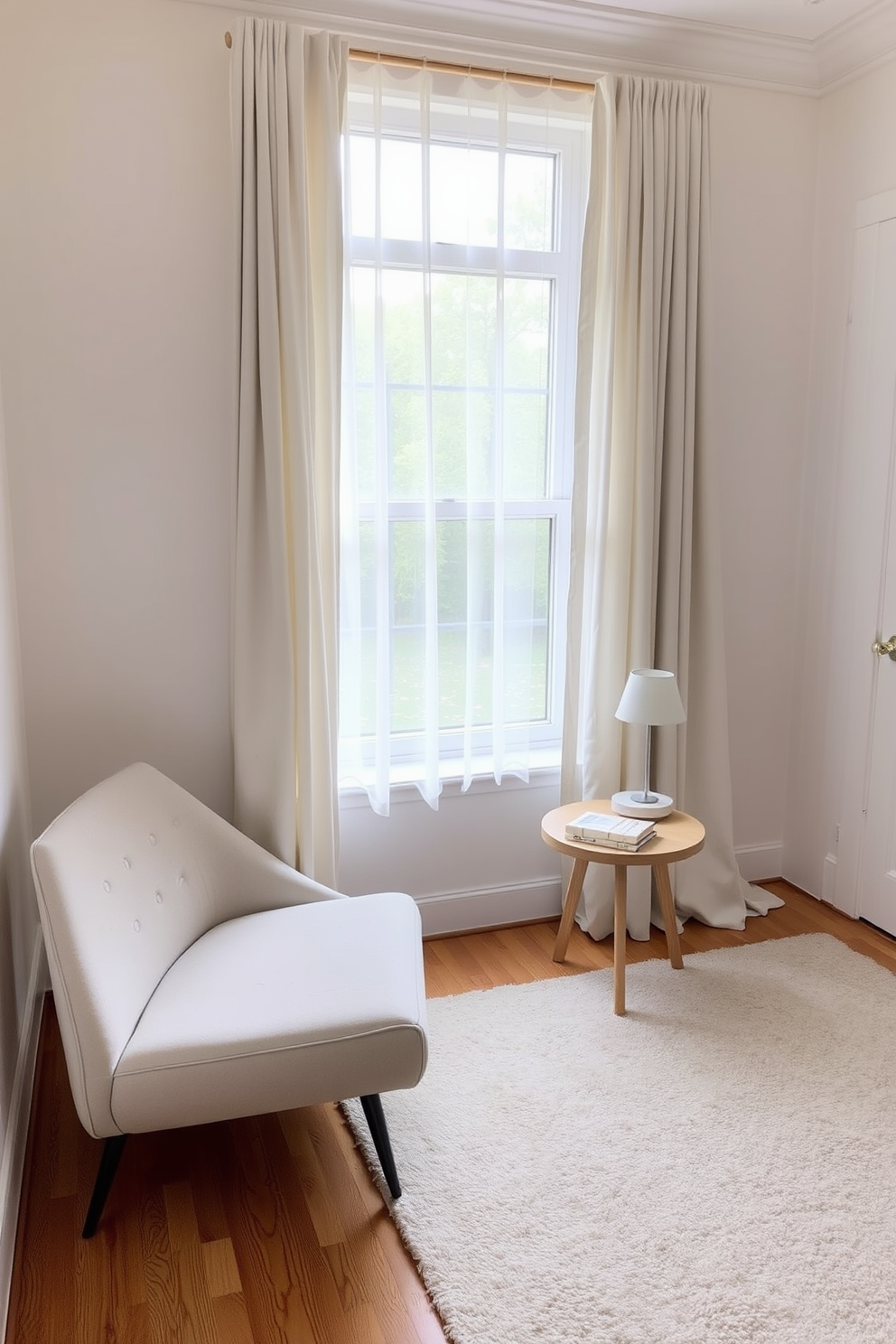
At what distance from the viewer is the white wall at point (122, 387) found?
2.50 metres

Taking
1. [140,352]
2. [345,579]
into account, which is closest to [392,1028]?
[345,579]

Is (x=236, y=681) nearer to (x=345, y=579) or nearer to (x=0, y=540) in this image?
(x=345, y=579)

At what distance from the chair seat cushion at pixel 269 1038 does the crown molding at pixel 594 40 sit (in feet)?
7.91

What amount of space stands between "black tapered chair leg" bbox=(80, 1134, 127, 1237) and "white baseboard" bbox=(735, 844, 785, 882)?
2394 millimetres

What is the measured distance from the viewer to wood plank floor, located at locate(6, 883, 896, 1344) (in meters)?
1.74

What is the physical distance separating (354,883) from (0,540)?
1.44 metres

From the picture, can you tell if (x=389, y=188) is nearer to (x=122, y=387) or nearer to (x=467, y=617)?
(x=122, y=387)

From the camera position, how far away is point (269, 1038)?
1.87 metres

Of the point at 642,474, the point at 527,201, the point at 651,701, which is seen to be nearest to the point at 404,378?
the point at 527,201

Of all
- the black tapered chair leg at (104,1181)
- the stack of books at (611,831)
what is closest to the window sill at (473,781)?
the stack of books at (611,831)

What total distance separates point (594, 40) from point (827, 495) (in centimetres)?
159

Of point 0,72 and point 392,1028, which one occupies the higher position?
point 0,72

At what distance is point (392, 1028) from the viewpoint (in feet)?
6.25

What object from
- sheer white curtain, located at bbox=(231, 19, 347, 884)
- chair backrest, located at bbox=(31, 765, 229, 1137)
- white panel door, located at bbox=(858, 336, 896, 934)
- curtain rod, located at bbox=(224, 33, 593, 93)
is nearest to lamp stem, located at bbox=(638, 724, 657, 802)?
white panel door, located at bbox=(858, 336, 896, 934)
